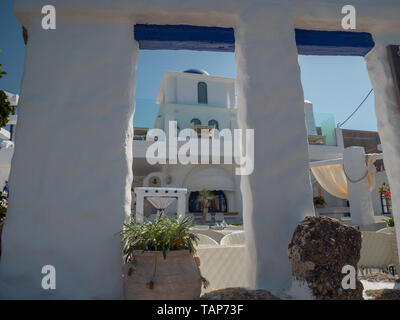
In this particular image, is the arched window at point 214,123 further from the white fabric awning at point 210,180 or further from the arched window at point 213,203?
the arched window at point 213,203

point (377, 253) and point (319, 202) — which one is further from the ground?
point (319, 202)

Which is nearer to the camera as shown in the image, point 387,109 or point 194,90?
point 387,109

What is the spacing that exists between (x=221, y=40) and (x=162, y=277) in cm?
246

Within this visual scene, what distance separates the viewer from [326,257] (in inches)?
74.4

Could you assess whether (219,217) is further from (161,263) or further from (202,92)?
(161,263)

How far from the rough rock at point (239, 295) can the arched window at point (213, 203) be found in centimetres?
1408

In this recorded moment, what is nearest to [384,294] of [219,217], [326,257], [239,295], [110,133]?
[326,257]

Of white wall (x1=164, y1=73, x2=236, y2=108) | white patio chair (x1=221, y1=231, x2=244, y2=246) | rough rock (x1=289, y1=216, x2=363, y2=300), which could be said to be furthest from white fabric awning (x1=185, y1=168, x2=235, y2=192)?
rough rock (x1=289, y1=216, x2=363, y2=300)

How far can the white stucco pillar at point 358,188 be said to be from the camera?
755cm

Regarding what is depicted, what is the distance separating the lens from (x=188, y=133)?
17922mm

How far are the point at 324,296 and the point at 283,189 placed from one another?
3.35ft
